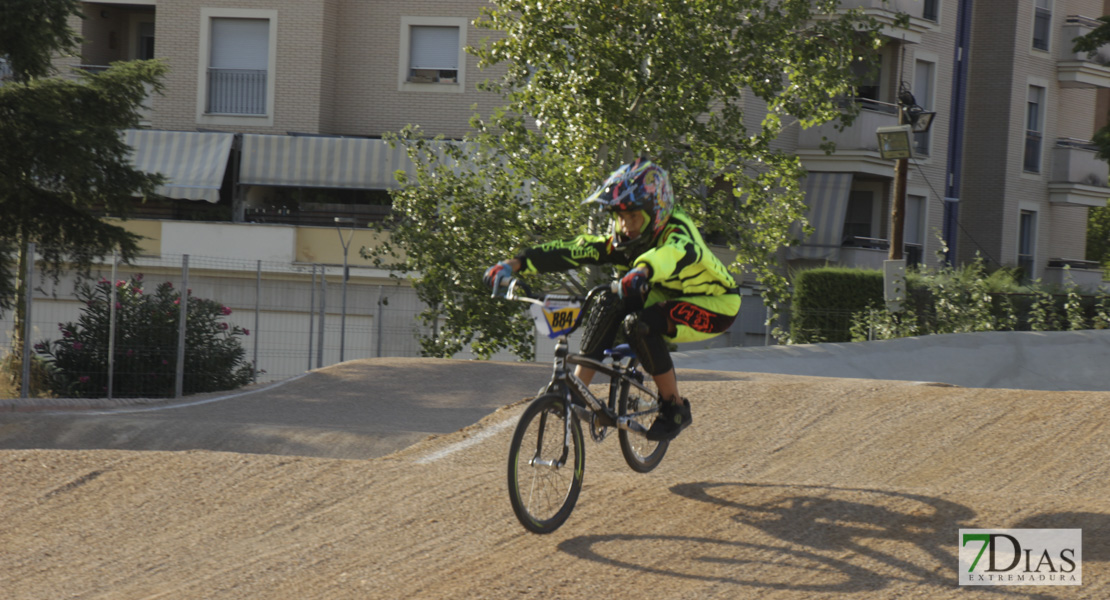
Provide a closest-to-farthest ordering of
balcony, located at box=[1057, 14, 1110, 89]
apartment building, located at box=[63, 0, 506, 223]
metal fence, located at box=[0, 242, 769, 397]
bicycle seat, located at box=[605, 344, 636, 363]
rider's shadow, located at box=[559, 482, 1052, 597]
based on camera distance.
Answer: rider's shadow, located at box=[559, 482, 1052, 597]
bicycle seat, located at box=[605, 344, 636, 363]
metal fence, located at box=[0, 242, 769, 397]
apartment building, located at box=[63, 0, 506, 223]
balcony, located at box=[1057, 14, 1110, 89]

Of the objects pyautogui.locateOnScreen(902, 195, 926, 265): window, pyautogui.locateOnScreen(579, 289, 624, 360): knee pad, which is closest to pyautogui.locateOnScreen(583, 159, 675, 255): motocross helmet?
pyautogui.locateOnScreen(579, 289, 624, 360): knee pad

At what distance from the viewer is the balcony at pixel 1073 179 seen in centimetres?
3070

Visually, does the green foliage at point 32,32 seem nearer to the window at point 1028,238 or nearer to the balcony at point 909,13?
the balcony at point 909,13

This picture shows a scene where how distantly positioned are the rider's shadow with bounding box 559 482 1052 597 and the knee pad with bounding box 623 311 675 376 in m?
0.75

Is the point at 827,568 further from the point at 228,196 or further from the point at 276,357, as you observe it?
the point at 228,196

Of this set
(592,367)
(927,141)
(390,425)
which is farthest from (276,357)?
(927,141)

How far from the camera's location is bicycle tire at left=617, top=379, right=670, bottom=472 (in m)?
5.96

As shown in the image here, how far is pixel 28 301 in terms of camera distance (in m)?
12.4

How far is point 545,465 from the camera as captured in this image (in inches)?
207

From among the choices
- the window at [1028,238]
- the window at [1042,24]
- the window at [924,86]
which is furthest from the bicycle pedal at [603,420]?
the window at [1042,24]

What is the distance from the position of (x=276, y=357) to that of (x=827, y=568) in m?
12.4

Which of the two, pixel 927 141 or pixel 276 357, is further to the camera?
pixel 927 141

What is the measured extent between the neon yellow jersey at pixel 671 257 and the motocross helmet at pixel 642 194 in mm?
81

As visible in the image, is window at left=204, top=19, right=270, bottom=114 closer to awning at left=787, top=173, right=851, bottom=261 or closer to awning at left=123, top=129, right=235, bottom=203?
awning at left=123, top=129, right=235, bottom=203
